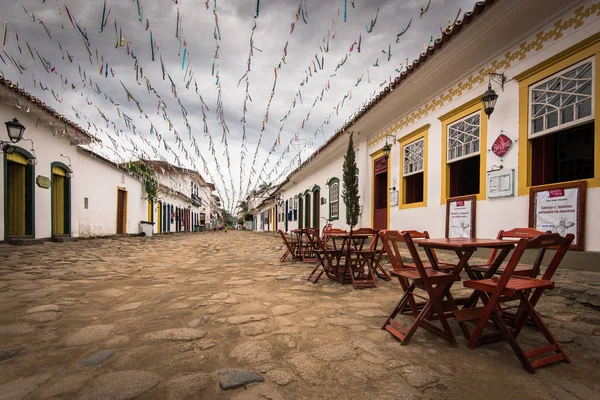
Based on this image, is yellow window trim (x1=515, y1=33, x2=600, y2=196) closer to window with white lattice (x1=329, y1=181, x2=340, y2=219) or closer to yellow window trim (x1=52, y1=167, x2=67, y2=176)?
window with white lattice (x1=329, y1=181, x2=340, y2=219)

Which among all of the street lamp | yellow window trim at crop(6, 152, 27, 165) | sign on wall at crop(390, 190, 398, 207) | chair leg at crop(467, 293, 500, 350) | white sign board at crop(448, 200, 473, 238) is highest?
the street lamp

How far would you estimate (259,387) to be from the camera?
1476mm

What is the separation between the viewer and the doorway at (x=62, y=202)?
942cm

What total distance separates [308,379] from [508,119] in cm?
511

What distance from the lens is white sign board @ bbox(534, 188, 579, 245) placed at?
3.68 m

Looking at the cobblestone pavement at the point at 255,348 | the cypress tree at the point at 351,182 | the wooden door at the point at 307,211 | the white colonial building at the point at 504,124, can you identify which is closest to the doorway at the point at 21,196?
the cobblestone pavement at the point at 255,348

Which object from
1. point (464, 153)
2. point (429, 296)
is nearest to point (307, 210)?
point (464, 153)

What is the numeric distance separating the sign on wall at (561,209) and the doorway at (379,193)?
14.2 ft

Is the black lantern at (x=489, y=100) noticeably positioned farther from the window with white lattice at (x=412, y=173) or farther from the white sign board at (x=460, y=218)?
the window with white lattice at (x=412, y=173)

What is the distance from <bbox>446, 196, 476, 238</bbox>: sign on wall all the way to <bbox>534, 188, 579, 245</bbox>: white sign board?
1129 mm

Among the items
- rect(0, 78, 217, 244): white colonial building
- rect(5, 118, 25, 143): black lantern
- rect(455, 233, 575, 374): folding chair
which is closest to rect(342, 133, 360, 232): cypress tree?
rect(455, 233, 575, 374): folding chair

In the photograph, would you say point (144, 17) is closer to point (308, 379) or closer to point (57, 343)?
point (57, 343)

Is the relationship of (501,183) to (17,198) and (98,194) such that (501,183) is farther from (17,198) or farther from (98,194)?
(98,194)

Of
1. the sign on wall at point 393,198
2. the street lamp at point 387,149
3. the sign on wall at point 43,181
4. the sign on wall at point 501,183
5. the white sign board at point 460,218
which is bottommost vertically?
the white sign board at point 460,218
